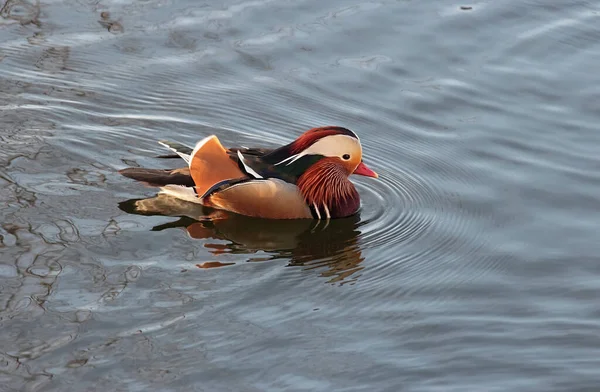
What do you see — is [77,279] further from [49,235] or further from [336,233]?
[336,233]

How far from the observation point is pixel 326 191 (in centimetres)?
894

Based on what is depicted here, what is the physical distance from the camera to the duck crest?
8961 mm

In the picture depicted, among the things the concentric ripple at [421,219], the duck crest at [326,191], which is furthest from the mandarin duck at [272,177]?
the concentric ripple at [421,219]

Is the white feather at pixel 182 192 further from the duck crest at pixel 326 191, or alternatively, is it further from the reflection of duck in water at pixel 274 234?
the duck crest at pixel 326 191

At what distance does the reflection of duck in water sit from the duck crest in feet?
0.25

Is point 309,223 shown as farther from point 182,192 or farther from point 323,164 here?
point 182,192

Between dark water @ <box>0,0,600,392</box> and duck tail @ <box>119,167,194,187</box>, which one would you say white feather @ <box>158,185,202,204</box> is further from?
dark water @ <box>0,0,600,392</box>

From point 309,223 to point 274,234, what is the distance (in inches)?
15.2

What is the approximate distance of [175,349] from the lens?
675 cm

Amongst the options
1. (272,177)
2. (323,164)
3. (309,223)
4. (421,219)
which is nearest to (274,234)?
(309,223)

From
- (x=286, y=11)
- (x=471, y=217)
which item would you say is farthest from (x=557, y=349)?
(x=286, y=11)

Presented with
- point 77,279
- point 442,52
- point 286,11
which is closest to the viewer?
point 77,279

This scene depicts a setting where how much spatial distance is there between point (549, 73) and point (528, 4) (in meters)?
1.56

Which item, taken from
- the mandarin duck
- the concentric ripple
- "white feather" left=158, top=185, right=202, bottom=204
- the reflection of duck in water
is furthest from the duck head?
"white feather" left=158, top=185, right=202, bottom=204
